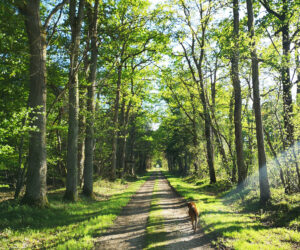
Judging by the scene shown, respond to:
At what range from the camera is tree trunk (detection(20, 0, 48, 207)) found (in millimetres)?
8250

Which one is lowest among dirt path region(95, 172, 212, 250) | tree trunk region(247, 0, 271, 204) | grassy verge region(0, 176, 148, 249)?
dirt path region(95, 172, 212, 250)

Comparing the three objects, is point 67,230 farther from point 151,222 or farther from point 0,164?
point 0,164

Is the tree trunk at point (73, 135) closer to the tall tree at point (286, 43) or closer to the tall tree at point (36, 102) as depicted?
the tall tree at point (36, 102)

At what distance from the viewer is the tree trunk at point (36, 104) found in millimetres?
8250

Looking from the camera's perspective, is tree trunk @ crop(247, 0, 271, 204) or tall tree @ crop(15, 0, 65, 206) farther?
tree trunk @ crop(247, 0, 271, 204)

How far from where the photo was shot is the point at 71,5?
11.8 m

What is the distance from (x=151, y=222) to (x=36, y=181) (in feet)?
15.7

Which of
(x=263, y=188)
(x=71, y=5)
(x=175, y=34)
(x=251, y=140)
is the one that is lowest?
(x=263, y=188)

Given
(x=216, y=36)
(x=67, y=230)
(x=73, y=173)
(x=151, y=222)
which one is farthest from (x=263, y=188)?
(x=216, y=36)

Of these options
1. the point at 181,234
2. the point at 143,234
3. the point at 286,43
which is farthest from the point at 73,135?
the point at 286,43

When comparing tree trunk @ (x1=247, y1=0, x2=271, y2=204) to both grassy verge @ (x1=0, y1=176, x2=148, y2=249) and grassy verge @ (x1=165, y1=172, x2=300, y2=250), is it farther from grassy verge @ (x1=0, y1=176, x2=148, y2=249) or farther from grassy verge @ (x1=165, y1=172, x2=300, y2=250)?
grassy verge @ (x1=0, y1=176, x2=148, y2=249)

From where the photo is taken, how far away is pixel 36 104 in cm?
852

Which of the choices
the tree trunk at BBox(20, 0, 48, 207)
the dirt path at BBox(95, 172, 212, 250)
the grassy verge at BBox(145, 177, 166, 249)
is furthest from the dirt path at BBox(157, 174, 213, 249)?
the tree trunk at BBox(20, 0, 48, 207)

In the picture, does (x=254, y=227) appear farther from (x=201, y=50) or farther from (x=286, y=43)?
(x=201, y=50)
